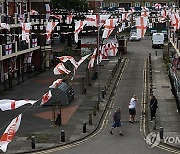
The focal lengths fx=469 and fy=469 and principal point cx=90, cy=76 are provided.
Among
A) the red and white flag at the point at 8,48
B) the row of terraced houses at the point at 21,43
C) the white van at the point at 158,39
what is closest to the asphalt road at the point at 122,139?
the row of terraced houses at the point at 21,43

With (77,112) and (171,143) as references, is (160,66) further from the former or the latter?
(171,143)

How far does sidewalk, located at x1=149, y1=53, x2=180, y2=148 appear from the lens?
24750mm

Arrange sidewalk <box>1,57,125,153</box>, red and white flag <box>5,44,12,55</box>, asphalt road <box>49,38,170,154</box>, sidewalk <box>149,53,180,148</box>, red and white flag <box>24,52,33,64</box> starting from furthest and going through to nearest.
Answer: red and white flag <box>24,52,33,64</box> → red and white flag <box>5,44,12,55</box> → sidewalk <box>149,53,180,148</box> → sidewalk <box>1,57,125,153</box> → asphalt road <box>49,38,170,154</box>

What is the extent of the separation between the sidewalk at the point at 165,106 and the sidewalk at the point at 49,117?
367 cm

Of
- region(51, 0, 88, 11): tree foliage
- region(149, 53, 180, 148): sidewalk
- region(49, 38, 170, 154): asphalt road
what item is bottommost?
region(49, 38, 170, 154): asphalt road

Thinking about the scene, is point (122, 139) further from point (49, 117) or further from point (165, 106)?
point (165, 106)

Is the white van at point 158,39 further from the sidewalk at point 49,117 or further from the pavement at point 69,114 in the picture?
the sidewalk at point 49,117

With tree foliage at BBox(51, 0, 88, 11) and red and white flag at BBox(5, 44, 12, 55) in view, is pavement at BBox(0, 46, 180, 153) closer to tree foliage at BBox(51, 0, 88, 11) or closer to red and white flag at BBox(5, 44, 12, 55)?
red and white flag at BBox(5, 44, 12, 55)

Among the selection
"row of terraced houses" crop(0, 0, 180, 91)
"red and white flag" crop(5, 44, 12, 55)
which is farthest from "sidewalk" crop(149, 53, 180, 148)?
"red and white flag" crop(5, 44, 12, 55)

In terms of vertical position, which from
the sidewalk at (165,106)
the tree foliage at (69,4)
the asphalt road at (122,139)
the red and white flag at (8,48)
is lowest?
the asphalt road at (122,139)

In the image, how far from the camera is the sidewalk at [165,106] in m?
24.8

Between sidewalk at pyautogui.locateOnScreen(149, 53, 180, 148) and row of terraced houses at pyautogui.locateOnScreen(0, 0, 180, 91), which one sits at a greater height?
row of terraced houses at pyautogui.locateOnScreen(0, 0, 180, 91)

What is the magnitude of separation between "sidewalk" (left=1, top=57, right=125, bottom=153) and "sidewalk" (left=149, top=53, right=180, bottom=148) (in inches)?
145

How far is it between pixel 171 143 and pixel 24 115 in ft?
34.6
